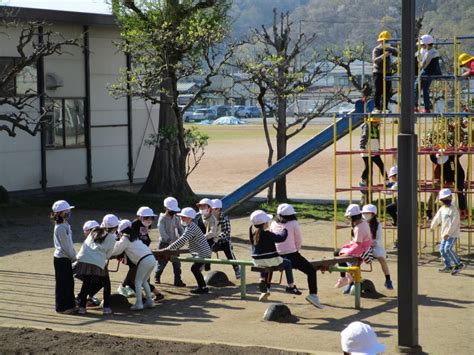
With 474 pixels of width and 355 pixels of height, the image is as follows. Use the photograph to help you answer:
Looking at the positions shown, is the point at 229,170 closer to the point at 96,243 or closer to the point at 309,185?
the point at 309,185

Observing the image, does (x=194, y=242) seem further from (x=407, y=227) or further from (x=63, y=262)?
(x=407, y=227)

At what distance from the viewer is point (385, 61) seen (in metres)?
20.0

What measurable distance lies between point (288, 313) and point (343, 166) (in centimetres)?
3005

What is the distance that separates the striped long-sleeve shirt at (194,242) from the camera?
15789mm

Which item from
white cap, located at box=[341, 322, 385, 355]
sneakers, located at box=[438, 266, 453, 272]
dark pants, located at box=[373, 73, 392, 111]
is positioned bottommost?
sneakers, located at box=[438, 266, 453, 272]

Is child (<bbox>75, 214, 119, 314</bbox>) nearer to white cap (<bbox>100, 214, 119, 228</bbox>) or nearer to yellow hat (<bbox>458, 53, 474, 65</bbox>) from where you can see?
white cap (<bbox>100, 214, 119, 228</bbox>)

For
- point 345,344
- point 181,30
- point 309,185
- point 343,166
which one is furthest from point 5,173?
point 345,344

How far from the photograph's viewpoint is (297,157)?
70.7ft

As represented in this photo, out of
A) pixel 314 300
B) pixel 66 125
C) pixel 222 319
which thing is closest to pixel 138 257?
pixel 222 319

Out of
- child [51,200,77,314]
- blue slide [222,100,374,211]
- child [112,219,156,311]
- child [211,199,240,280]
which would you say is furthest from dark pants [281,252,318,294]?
blue slide [222,100,374,211]

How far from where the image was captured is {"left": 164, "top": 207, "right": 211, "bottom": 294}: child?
51.6ft

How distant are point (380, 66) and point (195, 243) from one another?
674 centimetres

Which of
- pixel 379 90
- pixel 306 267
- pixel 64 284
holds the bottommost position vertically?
pixel 64 284

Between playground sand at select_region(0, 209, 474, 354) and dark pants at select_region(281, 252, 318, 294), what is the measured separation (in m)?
0.38
